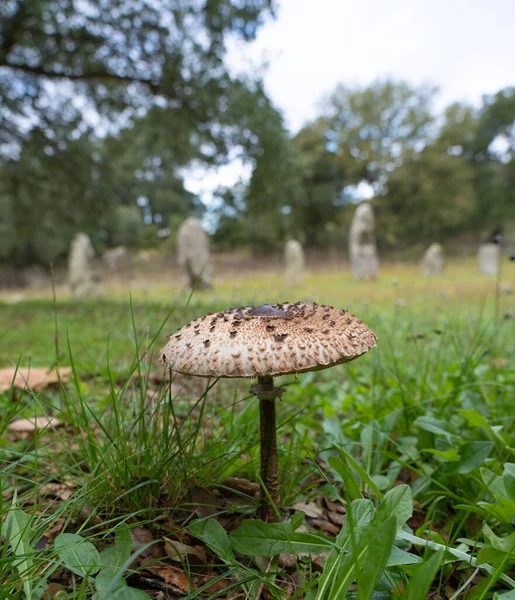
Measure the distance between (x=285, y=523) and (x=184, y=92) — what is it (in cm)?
831

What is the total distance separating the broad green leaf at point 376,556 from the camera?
0.91 m

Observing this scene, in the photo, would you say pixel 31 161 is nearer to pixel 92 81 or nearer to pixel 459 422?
pixel 92 81

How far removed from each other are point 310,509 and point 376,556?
0.62 meters

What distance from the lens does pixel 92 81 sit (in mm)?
9008

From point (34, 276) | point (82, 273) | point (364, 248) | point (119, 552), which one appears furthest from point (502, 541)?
point (34, 276)

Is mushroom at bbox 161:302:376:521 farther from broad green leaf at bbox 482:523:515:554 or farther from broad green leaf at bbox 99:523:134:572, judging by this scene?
broad green leaf at bbox 482:523:515:554

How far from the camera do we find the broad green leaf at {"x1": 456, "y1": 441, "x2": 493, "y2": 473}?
1.43 m

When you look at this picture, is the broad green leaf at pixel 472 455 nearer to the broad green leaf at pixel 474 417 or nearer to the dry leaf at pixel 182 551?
the broad green leaf at pixel 474 417

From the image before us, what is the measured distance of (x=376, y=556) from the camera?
3.05 feet

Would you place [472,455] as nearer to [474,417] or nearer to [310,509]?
[474,417]

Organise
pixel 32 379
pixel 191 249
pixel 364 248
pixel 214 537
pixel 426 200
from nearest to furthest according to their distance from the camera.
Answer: pixel 214 537 < pixel 32 379 < pixel 191 249 < pixel 364 248 < pixel 426 200

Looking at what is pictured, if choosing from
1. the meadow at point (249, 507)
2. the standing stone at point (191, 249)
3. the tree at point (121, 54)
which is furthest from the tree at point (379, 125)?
the meadow at point (249, 507)

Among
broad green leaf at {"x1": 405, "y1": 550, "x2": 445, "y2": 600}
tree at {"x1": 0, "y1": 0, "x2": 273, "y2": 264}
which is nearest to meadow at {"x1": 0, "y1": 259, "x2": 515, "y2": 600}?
broad green leaf at {"x1": 405, "y1": 550, "x2": 445, "y2": 600}

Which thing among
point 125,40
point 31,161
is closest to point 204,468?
point 125,40
